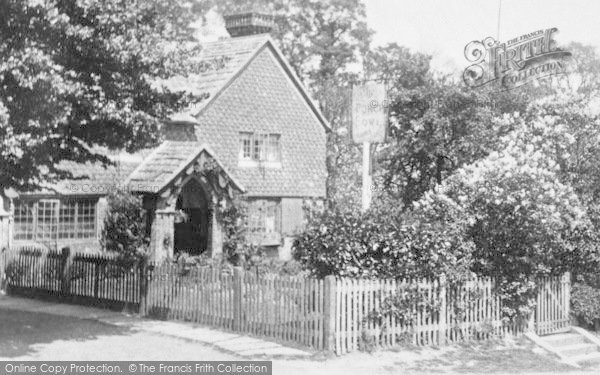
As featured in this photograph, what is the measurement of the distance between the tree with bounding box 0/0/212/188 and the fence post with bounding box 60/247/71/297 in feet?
18.1

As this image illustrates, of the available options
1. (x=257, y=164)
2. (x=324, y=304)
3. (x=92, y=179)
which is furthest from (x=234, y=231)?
(x=324, y=304)

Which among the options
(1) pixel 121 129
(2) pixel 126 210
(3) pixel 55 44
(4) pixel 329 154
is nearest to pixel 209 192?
(2) pixel 126 210

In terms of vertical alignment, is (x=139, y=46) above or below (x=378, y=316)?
above

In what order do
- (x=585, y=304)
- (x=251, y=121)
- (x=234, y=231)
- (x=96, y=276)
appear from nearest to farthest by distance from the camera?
(x=585, y=304) < (x=96, y=276) < (x=234, y=231) < (x=251, y=121)

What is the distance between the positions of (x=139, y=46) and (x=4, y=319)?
721 cm

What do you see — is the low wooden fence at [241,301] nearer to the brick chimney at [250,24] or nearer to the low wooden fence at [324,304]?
the low wooden fence at [324,304]

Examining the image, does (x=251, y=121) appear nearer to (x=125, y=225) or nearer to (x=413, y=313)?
(x=125, y=225)

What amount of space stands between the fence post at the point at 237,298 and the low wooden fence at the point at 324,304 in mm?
19

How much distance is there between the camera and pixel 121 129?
1398 centimetres

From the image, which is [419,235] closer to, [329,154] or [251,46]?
[251,46]

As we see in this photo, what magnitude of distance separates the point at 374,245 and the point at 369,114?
291 centimetres

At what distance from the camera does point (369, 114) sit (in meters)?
15.2

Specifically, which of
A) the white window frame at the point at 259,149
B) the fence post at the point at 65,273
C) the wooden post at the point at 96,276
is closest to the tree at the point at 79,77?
the wooden post at the point at 96,276

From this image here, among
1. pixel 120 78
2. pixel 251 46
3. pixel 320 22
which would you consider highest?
pixel 320 22
